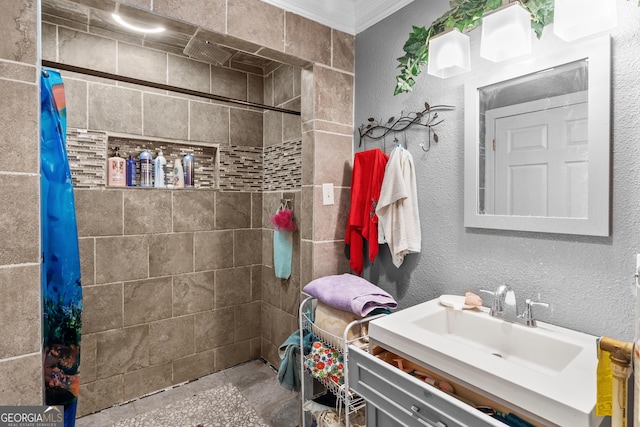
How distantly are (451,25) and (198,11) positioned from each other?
1173 mm

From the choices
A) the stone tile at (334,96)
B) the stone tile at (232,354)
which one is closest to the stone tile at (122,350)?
the stone tile at (232,354)

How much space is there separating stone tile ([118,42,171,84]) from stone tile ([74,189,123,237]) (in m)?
0.80

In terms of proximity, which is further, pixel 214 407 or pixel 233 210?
pixel 233 210

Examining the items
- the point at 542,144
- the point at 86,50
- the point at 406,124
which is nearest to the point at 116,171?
the point at 86,50

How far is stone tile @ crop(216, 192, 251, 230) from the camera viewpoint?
8.55ft

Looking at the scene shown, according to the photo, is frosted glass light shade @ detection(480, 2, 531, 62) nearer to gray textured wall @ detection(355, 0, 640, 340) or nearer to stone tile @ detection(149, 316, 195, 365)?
gray textured wall @ detection(355, 0, 640, 340)

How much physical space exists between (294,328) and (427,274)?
117 centimetres

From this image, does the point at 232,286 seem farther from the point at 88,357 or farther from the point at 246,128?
the point at 246,128

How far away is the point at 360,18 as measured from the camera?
199 centimetres

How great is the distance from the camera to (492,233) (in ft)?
4.78

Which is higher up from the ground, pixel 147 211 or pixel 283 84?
pixel 283 84

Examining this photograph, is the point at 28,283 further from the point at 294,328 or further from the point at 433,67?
the point at 433,67

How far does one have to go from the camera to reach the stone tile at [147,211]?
2.24 m

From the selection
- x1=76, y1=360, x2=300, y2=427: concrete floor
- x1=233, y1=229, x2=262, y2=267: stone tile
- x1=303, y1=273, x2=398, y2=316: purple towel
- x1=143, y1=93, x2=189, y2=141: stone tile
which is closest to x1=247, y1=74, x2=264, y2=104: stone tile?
x1=143, y1=93, x2=189, y2=141: stone tile
